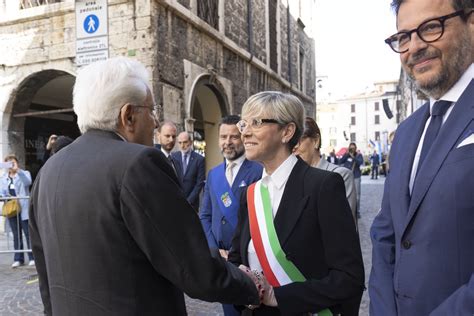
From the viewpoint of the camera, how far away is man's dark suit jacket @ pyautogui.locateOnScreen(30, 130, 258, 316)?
4.67ft

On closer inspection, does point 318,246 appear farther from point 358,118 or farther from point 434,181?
point 358,118

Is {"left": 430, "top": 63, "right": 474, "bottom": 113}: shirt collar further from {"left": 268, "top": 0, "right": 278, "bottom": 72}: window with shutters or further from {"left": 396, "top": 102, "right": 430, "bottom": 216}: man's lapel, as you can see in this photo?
{"left": 268, "top": 0, "right": 278, "bottom": 72}: window with shutters

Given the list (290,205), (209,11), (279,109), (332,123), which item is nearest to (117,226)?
(290,205)

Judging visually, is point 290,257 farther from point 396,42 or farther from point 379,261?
point 396,42

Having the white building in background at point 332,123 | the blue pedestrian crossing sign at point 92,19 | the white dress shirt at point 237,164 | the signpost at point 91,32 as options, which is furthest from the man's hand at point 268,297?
the white building in background at point 332,123

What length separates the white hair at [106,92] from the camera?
154 centimetres

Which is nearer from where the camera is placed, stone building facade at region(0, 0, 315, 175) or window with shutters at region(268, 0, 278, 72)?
stone building facade at region(0, 0, 315, 175)

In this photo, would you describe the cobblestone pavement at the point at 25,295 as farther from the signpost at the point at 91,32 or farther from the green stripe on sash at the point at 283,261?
the signpost at the point at 91,32

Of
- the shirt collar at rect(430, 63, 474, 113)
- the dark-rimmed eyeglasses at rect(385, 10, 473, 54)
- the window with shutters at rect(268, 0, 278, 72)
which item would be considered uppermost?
the window with shutters at rect(268, 0, 278, 72)

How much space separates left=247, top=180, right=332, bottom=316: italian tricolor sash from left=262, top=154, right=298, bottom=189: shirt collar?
0.07 meters

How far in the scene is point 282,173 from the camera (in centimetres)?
205

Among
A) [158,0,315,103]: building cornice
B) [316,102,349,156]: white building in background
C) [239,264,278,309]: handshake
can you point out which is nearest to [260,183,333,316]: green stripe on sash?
[239,264,278,309]: handshake

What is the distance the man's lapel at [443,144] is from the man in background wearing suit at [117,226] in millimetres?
726

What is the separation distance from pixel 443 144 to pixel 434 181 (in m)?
0.13
